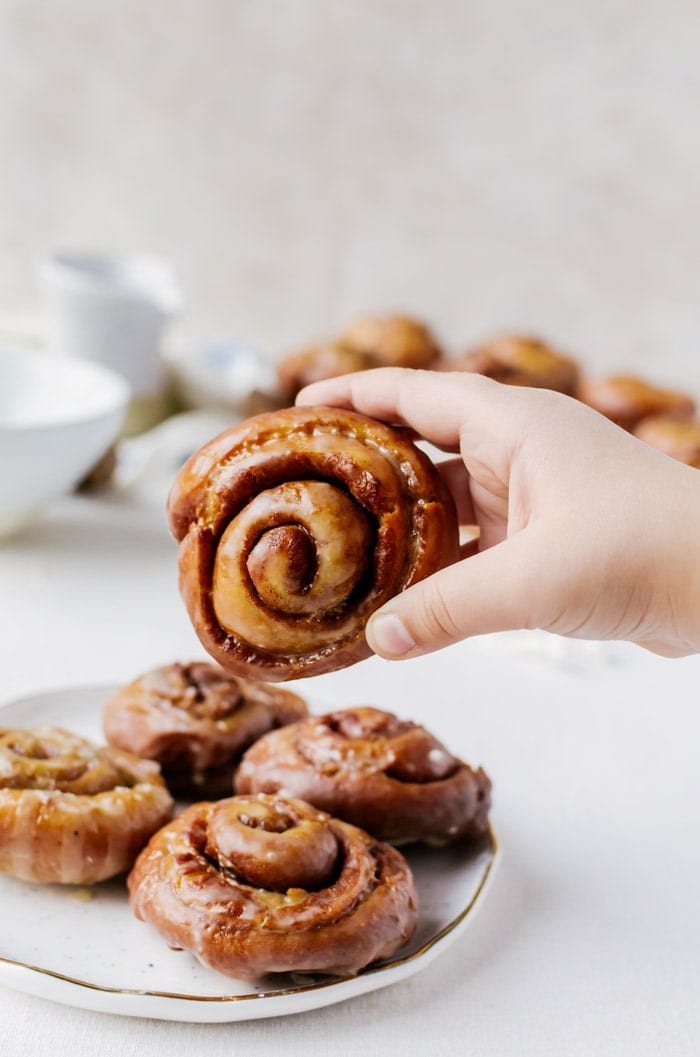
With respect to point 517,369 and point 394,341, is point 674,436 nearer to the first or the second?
point 517,369

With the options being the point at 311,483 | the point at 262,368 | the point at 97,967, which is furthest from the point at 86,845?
the point at 262,368

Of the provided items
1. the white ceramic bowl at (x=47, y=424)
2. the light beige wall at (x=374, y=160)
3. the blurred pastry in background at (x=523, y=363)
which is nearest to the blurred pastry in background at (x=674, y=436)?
the blurred pastry in background at (x=523, y=363)

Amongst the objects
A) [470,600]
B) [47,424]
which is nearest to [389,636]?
[470,600]

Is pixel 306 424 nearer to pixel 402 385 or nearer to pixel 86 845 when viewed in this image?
pixel 402 385

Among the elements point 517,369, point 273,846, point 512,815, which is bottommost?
point 512,815

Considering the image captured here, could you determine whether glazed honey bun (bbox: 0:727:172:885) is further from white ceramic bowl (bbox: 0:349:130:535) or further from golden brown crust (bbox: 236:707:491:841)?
Result: white ceramic bowl (bbox: 0:349:130:535)
